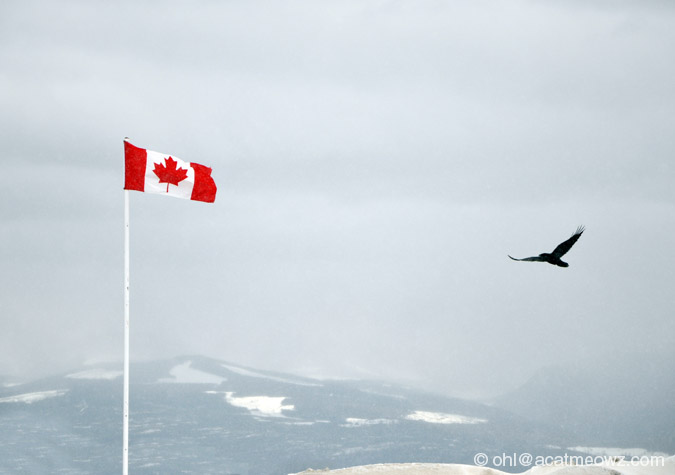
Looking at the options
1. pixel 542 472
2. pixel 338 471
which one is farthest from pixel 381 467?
pixel 542 472

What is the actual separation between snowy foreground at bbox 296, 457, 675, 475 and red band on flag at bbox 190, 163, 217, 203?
11.2m

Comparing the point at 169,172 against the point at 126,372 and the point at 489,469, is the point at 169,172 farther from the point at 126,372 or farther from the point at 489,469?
the point at 489,469

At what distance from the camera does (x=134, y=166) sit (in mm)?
23766

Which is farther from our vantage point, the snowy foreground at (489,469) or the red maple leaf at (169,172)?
the snowy foreground at (489,469)

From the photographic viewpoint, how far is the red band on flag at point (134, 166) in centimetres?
2370

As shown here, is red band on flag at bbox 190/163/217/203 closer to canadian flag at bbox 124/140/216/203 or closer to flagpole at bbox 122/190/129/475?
→ canadian flag at bbox 124/140/216/203

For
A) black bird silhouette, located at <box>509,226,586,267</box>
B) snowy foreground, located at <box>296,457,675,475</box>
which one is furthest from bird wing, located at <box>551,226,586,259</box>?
snowy foreground, located at <box>296,457,675,475</box>

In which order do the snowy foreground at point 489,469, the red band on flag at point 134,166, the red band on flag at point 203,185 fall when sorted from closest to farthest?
the red band on flag at point 134,166, the snowy foreground at point 489,469, the red band on flag at point 203,185

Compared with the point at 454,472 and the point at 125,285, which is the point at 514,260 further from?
the point at 125,285

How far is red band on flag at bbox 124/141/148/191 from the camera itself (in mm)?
23703

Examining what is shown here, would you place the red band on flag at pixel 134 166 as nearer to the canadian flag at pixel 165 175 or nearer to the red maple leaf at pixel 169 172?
the canadian flag at pixel 165 175

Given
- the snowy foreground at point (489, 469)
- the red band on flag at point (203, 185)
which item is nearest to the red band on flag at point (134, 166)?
the red band on flag at point (203, 185)

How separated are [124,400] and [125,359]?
128 centimetres

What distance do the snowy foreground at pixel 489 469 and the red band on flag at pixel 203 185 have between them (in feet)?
36.8
